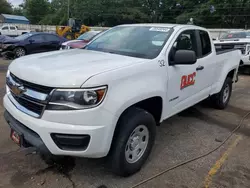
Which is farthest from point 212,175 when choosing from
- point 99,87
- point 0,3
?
point 0,3

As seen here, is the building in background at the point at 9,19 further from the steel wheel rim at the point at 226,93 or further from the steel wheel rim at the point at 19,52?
the steel wheel rim at the point at 226,93

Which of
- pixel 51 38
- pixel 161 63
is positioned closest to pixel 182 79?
pixel 161 63

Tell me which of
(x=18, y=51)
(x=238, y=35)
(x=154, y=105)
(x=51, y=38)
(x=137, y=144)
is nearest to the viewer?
(x=137, y=144)

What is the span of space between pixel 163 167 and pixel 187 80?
132 centimetres

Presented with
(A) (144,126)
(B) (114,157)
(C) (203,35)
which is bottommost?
(B) (114,157)

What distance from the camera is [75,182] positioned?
9.30 feet

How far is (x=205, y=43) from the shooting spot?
446cm

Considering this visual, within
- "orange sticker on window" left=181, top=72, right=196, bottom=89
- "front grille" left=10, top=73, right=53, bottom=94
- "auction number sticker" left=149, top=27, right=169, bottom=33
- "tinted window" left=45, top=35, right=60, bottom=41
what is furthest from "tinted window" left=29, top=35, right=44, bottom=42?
"front grille" left=10, top=73, right=53, bottom=94

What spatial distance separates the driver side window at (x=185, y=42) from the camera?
3.45 meters

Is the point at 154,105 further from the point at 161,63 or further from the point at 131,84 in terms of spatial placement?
the point at 131,84

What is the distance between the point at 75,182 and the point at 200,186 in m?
1.43

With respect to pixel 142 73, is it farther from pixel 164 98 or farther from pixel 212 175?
pixel 212 175

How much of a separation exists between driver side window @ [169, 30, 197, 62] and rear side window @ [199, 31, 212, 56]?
0.88 ft

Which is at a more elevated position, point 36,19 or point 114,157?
point 36,19
